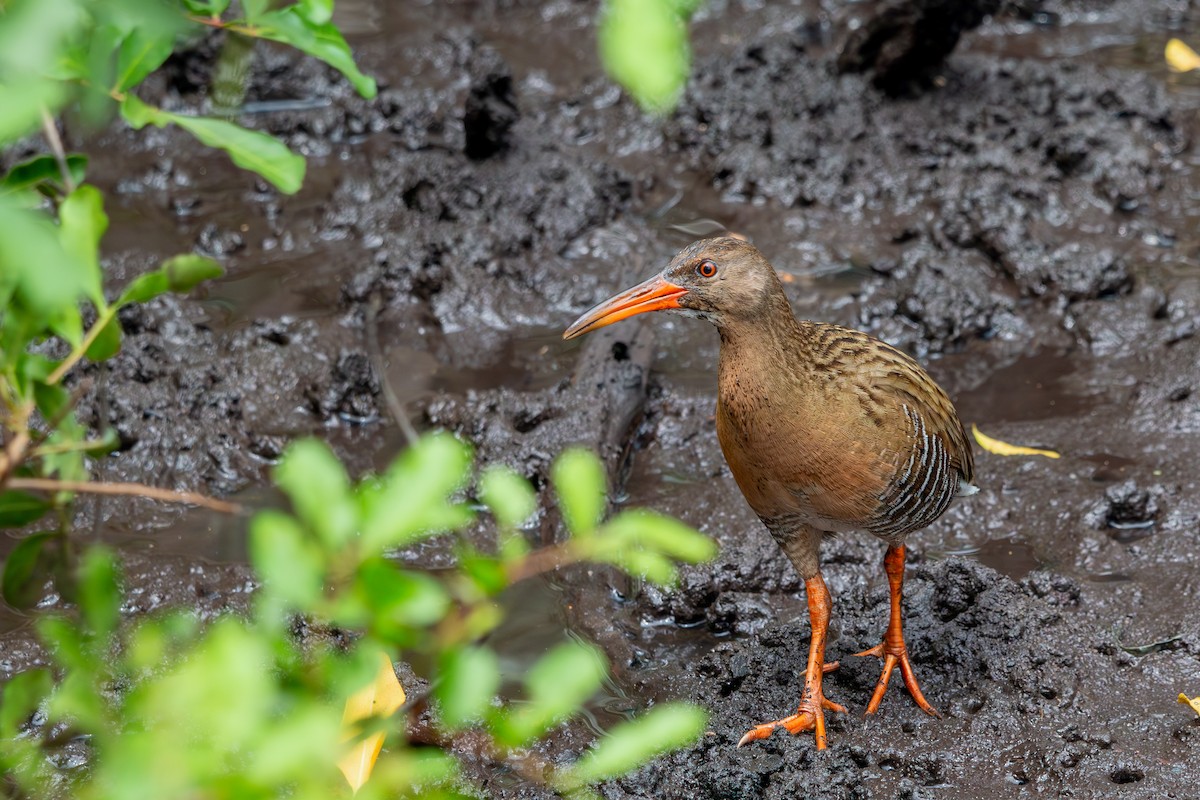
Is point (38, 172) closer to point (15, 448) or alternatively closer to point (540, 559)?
point (15, 448)

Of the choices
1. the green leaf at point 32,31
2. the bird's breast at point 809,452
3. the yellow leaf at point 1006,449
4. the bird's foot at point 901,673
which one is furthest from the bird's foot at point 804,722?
the green leaf at point 32,31

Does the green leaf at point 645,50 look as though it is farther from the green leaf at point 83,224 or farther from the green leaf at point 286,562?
the green leaf at point 83,224

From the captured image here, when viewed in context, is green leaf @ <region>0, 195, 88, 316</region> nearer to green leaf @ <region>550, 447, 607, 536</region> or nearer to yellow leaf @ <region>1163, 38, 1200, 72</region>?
green leaf @ <region>550, 447, 607, 536</region>

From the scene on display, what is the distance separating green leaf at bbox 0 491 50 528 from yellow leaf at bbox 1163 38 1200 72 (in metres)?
7.17

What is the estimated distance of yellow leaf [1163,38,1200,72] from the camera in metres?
7.09

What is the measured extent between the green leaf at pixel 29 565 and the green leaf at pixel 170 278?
39 centimetres

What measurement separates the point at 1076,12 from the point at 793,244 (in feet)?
10.7

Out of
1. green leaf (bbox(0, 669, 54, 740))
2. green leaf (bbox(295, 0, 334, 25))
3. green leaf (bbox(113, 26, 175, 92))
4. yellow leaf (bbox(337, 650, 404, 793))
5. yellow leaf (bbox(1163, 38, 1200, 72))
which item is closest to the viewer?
green leaf (bbox(0, 669, 54, 740))

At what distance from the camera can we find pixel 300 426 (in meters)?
4.98

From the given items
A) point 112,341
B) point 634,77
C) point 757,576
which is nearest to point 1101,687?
point 757,576

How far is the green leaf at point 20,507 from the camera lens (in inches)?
68.5

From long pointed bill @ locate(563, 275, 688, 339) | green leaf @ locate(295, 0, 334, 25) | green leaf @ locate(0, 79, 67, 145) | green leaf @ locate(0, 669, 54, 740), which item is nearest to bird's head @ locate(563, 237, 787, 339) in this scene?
long pointed bill @ locate(563, 275, 688, 339)

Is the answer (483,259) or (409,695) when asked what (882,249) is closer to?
(483,259)

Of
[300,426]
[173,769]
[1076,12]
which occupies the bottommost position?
[300,426]
